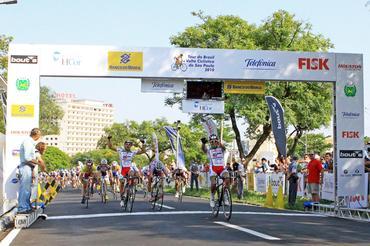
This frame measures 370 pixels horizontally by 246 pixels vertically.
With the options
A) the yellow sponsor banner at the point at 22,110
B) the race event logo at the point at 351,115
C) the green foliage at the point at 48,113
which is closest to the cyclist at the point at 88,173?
the yellow sponsor banner at the point at 22,110

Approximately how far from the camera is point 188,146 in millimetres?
94500

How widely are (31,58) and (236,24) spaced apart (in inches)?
1024

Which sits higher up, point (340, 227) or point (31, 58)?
point (31, 58)

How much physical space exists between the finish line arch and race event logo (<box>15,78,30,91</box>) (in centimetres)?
3

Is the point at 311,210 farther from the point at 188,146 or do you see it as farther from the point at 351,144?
the point at 188,146

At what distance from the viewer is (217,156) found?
46.7 ft

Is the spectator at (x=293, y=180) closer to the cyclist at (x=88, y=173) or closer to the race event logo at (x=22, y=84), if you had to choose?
the cyclist at (x=88, y=173)

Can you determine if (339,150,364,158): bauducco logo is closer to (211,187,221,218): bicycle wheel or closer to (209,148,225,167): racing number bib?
(209,148,225,167): racing number bib

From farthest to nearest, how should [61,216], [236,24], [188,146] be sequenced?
[188,146] < [236,24] < [61,216]

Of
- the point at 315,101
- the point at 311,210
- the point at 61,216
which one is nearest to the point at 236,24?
the point at 315,101

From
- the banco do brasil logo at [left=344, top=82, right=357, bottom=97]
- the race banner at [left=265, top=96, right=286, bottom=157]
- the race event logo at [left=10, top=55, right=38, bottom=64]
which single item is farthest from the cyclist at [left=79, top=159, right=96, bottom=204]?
the banco do brasil logo at [left=344, top=82, right=357, bottom=97]

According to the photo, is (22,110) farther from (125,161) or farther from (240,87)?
(240,87)

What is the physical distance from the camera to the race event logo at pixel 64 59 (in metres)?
17.0

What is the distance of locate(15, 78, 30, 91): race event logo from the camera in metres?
16.5
